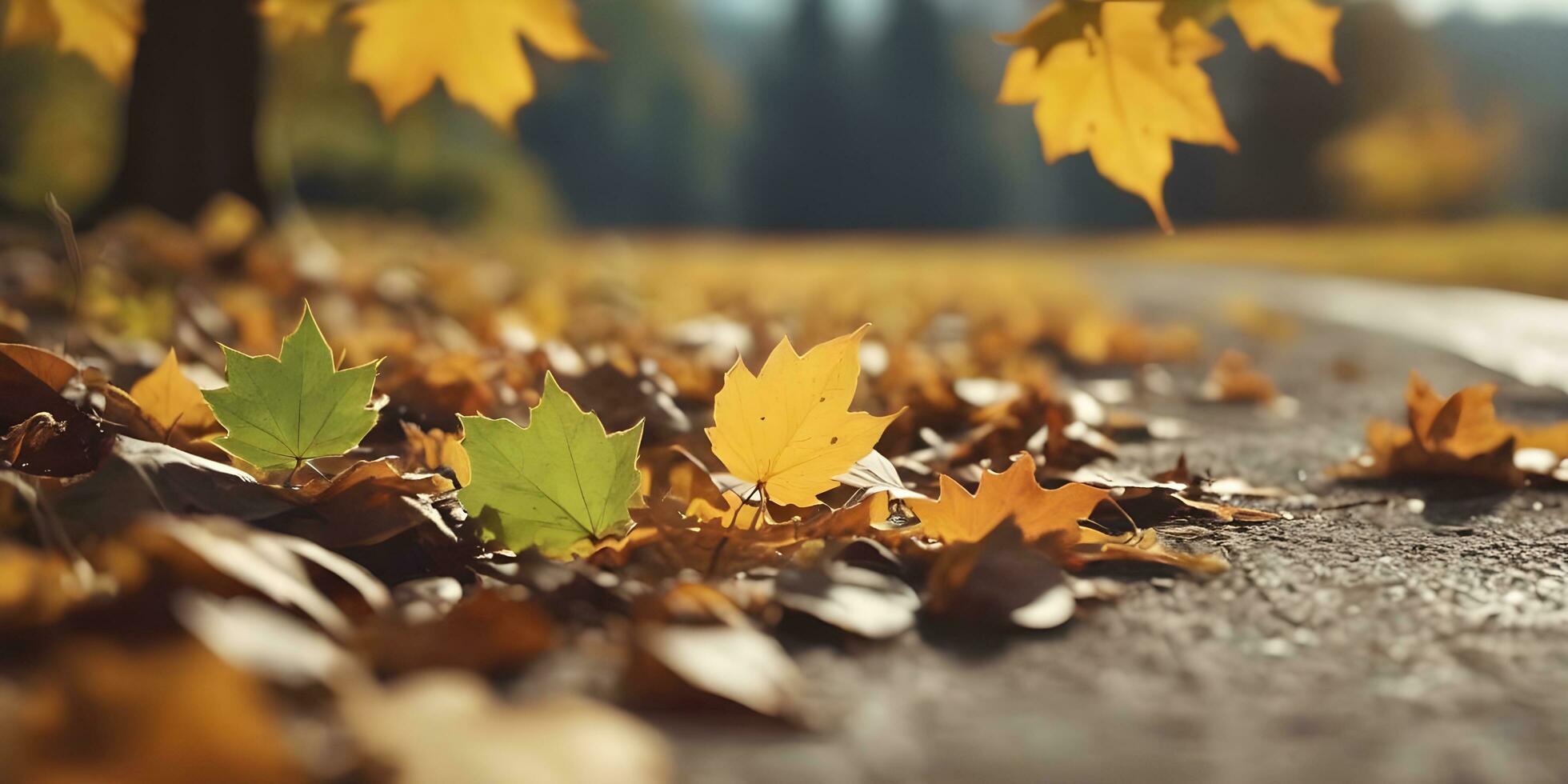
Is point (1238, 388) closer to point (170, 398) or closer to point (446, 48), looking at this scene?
point (446, 48)

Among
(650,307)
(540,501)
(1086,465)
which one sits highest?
(540,501)

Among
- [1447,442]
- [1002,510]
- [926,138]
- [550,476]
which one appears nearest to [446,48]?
[550,476]

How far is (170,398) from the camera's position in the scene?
1.22 m

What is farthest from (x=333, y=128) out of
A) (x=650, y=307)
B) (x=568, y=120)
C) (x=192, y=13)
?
(x=568, y=120)

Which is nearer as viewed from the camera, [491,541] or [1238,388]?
[491,541]

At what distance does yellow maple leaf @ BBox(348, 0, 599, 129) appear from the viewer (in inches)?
55.7

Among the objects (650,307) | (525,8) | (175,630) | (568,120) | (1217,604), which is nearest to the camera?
(175,630)

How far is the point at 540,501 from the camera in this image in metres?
0.98

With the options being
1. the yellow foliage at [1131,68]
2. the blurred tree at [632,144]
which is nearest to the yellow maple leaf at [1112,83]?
the yellow foliage at [1131,68]

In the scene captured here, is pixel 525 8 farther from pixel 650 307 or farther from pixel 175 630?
pixel 650 307

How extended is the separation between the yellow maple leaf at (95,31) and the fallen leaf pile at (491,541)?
16.5 inches

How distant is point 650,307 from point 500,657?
9.51 feet

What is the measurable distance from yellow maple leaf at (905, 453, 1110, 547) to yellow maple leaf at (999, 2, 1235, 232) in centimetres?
41

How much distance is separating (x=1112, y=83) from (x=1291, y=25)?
0.19 m
